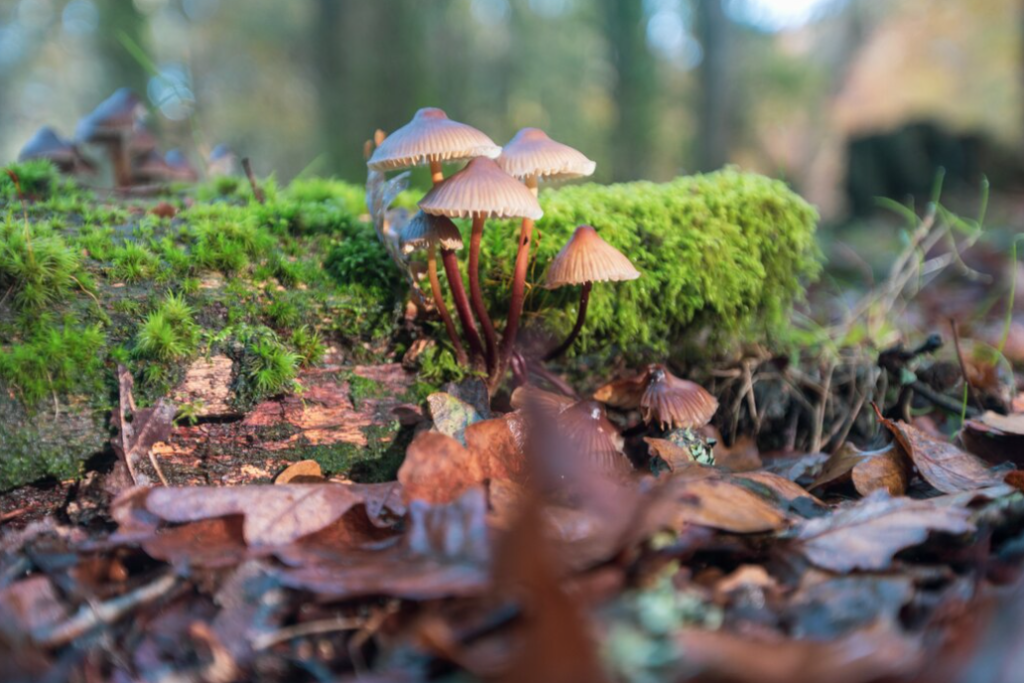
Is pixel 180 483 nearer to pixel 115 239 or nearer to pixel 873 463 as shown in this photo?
pixel 115 239

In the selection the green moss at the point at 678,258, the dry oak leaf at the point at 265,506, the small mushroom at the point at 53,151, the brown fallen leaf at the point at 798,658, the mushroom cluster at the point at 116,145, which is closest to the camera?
the brown fallen leaf at the point at 798,658

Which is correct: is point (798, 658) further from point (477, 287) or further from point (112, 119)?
point (112, 119)

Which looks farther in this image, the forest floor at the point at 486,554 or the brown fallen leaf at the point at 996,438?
the brown fallen leaf at the point at 996,438

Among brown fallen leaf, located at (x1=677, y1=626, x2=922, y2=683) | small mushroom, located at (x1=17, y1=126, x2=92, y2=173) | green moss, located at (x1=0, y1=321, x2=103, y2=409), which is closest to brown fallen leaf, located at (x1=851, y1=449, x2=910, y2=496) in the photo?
brown fallen leaf, located at (x1=677, y1=626, x2=922, y2=683)

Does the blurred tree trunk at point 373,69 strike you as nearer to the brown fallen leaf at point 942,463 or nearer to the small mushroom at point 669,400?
the small mushroom at point 669,400

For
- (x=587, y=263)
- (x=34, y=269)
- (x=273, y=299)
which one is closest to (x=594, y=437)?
(x=587, y=263)

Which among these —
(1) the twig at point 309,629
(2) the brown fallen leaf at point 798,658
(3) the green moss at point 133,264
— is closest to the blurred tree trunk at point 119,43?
(3) the green moss at point 133,264

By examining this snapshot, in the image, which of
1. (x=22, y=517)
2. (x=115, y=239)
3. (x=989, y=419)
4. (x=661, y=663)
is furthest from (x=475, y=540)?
(x=989, y=419)
